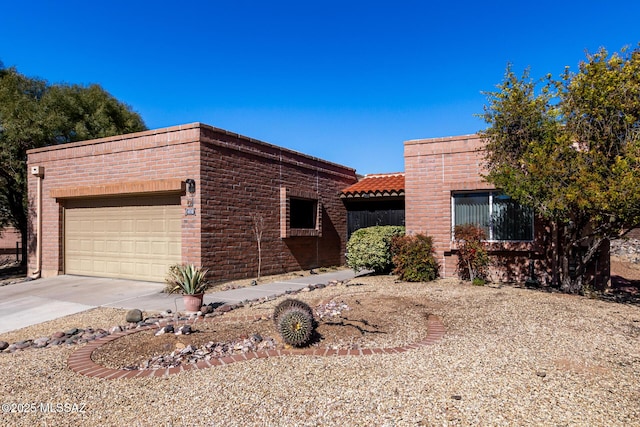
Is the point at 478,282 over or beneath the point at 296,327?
beneath

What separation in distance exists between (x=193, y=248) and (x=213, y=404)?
7.07 meters

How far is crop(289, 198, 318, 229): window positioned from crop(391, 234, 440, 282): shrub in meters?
4.20

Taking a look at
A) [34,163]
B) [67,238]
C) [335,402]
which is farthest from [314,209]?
[335,402]

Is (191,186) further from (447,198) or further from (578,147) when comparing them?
(578,147)

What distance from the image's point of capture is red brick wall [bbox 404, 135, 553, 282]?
10.5m

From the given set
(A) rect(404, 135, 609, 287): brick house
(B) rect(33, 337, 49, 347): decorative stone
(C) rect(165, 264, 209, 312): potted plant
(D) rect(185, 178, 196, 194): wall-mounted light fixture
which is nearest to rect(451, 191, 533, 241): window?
(A) rect(404, 135, 609, 287): brick house

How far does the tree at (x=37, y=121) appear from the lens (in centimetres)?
1433

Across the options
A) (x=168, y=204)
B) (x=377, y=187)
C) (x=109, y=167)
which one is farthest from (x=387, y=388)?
(x=377, y=187)

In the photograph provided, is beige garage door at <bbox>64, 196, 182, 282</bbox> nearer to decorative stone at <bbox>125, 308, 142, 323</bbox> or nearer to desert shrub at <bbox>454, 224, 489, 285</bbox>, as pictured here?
decorative stone at <bbox>125, 308, 142, 323</bbox>

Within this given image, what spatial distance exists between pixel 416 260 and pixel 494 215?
2.32 metres

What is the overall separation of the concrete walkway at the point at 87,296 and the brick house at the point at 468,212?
10.8 feet

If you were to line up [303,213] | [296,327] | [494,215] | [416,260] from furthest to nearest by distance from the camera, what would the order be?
[303,213] → [494,215] → [416,260] → [296,327]

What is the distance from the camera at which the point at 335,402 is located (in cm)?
357

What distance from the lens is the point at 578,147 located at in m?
8.32
